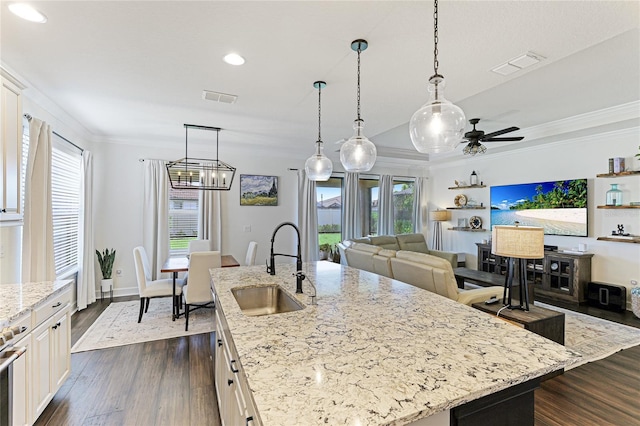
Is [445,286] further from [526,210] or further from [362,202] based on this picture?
[362,202]

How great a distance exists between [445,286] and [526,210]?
12.9 feet

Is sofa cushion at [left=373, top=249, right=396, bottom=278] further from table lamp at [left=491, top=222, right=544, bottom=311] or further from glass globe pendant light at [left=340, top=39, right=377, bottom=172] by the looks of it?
glass globe pendant light at [left=340, top=39, right=377, bottom=172]

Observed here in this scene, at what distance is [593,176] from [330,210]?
4.70 m

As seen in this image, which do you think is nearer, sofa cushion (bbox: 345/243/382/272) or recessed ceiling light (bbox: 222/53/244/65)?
recessed ceiling light (bbox: 222/53/244/65)

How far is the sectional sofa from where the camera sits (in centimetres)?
293

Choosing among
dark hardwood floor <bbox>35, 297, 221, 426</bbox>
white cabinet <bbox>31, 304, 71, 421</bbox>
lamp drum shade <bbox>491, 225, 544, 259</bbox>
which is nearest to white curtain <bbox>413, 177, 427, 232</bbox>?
lamp drum shade <bbox>491, 225, 544, 259</bbox>

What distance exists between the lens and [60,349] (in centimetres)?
227

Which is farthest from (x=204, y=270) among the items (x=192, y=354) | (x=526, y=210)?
(x=526, y=210)

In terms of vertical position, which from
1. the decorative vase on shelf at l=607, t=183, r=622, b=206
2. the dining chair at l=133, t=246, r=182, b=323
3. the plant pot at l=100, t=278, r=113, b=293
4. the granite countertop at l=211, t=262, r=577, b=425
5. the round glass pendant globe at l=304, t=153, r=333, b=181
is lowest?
the plant pot at l=100, t=278, r=113, b=293

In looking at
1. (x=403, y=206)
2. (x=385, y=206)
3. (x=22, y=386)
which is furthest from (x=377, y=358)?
(x=403, y=206)

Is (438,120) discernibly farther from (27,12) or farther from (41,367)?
(41,367)

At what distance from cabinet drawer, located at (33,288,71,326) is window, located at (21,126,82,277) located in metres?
1.78

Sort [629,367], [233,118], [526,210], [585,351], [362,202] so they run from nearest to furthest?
[629,367] < [585,351] < [233,118] < [526,210] < [362,202]

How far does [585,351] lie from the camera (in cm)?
310
